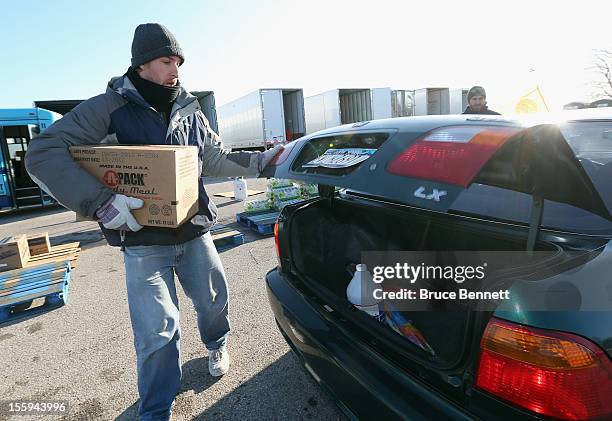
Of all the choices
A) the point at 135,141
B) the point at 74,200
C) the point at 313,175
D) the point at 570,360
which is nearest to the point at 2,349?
the point at 74,200

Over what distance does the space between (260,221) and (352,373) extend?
4.32 meters

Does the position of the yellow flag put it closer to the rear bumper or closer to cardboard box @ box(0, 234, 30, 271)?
the rear bumper

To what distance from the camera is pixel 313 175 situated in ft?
4.96

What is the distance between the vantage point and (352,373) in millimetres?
1395

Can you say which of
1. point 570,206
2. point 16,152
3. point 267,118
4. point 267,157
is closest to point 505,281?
point 570,206

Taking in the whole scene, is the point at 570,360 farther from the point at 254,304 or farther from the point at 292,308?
the point at 254,304

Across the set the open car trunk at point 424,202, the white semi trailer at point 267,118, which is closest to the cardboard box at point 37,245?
the open car trunk at point 424,202

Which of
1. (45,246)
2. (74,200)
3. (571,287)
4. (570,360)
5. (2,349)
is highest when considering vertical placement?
(74,200)

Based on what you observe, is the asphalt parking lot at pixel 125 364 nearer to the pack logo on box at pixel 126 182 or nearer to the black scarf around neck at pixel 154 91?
the pack logo on box at pixel 126 182

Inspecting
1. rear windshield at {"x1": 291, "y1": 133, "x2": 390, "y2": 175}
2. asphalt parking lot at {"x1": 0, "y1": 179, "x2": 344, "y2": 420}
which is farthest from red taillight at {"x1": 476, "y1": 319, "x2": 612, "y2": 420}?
asphalt parking lot at {"x1": 0, "y1": 179, "x2": 344, "y2": 420}

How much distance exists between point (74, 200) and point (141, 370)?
909 millimetres

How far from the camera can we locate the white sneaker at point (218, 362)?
2305 mm

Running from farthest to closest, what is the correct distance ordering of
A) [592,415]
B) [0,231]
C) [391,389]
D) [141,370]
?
[0,231]
[141,370]
[391,389]
[592,415]

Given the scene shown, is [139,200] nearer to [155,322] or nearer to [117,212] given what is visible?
[117,212]
